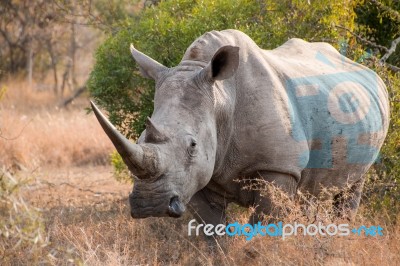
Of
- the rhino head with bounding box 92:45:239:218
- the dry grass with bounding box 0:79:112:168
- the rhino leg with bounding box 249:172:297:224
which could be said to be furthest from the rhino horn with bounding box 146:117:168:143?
the dry grass with bounding box 0:79:112:168

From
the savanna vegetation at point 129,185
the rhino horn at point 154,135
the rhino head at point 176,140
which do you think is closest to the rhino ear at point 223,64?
the rhino head at point 176,140

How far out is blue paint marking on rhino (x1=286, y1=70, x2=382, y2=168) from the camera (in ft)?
19.9

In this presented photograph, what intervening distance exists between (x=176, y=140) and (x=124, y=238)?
1.65 metres

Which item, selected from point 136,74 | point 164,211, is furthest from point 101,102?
point 164,211

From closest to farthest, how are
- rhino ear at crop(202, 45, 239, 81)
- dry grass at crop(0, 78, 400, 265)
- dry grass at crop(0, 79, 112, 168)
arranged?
dry grass at crop(0, 78, 400, 265)
rhino ear at crop(202, 45, 239, 81)
dry grass at crop(0, 79, 112, 168)

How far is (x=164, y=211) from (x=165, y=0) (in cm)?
418

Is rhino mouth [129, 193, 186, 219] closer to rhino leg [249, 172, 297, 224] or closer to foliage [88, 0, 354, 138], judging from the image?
rhino leg [249, 172, 297, 224]

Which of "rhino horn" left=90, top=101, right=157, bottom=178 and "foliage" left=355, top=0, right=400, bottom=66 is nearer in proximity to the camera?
"rhino horn" left=90, top=101, right=157, bottom=178

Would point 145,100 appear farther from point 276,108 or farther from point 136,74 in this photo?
point 276,108

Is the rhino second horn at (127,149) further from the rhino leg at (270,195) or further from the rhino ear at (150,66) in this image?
the rhino leg at (270,195)

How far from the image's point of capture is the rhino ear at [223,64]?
18.0ft

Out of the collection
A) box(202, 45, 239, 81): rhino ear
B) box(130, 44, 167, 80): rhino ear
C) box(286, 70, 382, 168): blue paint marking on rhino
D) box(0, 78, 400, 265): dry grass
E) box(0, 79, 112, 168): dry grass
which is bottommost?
box(0, 79, 112, 168): dry grass

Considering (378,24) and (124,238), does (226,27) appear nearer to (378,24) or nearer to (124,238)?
(378,24)

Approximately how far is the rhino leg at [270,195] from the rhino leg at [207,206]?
41 cm
